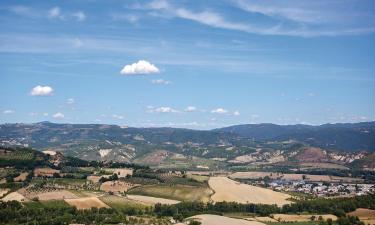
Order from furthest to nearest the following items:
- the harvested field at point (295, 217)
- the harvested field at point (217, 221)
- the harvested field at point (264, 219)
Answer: the harvested field at point (264, 219), the harvested field at point (295, 217), the harvested field at point (217, 221)

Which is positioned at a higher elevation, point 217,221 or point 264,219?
point 217,221

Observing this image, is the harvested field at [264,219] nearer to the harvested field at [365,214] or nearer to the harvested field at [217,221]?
the harvested field at [217,221]

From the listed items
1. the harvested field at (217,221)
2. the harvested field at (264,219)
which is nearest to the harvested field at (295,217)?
the harvested field at (264,219)

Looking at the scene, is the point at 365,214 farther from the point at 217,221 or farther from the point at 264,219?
the point at 217,221

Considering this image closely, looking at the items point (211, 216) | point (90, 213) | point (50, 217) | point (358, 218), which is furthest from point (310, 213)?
Result: point (50, 217)

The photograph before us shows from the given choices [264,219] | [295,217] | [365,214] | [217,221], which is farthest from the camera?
[295,217]

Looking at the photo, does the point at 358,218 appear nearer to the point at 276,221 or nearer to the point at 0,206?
the point at 276,221

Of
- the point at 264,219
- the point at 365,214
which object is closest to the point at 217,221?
the point at 264,219

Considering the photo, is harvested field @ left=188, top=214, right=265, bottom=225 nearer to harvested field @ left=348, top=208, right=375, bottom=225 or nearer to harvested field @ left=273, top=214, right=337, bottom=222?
harvested field @ left=273, top=214, right=337, bottom=222
